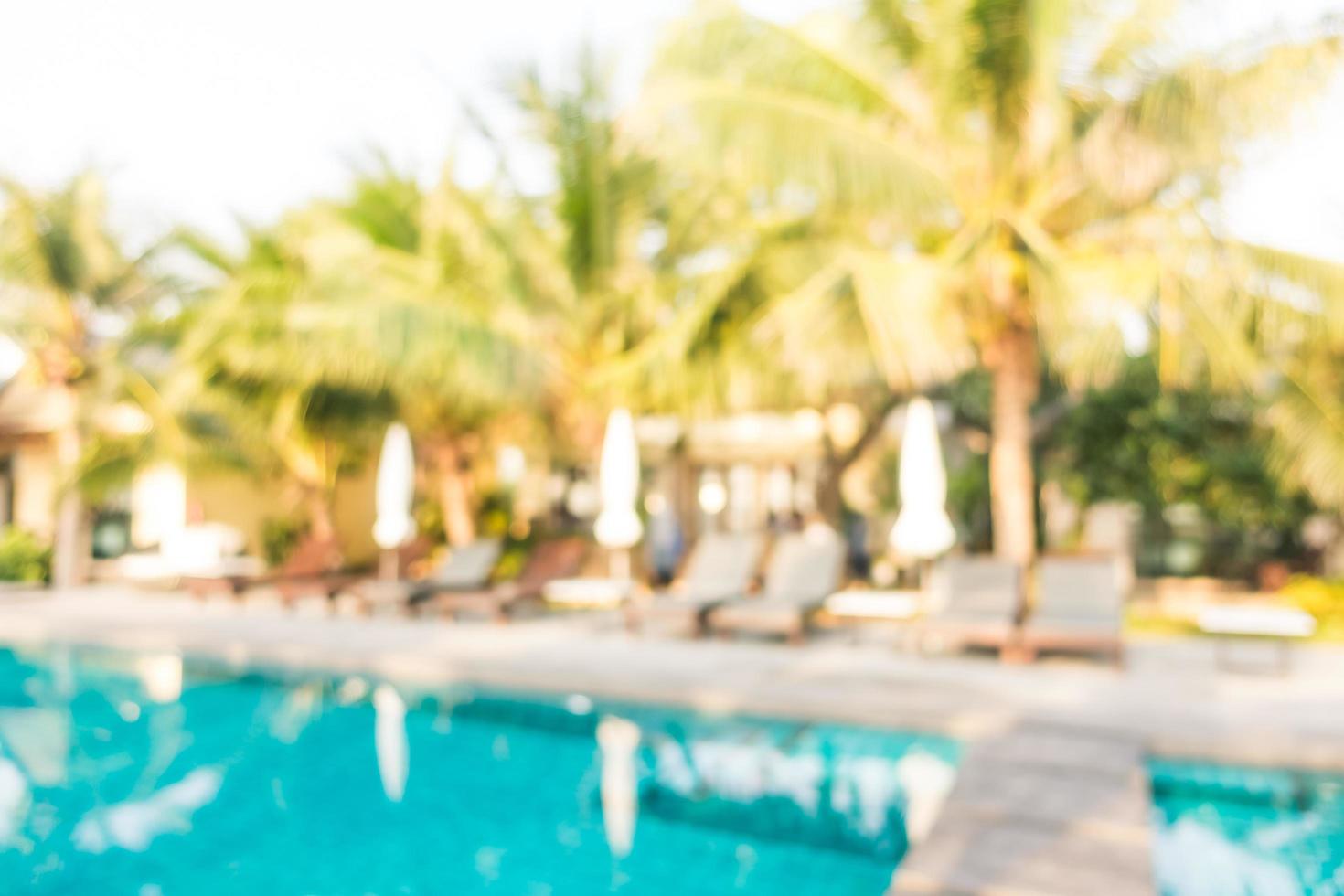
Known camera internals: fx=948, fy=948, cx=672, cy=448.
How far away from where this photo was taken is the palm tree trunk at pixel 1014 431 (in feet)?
28.8

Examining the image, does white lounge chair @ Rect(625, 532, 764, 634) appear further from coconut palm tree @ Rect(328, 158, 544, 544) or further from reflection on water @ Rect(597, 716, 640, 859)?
coconut palm tree @ Rect(328, 158, 544, 544)

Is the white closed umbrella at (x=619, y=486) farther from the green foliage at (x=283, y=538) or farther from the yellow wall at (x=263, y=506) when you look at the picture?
the green foliage at (x=283, y=538)

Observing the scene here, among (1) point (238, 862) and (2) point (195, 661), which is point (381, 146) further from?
(1) point (238, 862)

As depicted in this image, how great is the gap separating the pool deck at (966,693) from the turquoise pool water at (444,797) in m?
0.29

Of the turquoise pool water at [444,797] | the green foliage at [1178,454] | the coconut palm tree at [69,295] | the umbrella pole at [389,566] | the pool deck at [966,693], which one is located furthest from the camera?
the coconut palm tree at [69,295]

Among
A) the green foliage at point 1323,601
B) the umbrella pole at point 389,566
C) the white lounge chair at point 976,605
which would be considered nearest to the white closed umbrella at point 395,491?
the umbrella pole at point 389,566

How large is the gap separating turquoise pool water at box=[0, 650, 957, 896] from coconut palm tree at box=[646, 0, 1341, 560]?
3.75 meters

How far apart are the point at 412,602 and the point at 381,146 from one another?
6.64 meters

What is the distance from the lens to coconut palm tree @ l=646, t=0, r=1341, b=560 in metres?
7.53

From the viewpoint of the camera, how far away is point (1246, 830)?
15.5ft

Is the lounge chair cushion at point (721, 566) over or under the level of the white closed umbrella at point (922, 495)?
under

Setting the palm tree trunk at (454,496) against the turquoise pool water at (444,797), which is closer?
the turquoise pool water at (444,797)

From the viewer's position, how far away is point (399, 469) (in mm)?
11867

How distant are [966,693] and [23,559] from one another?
14.7 metres
